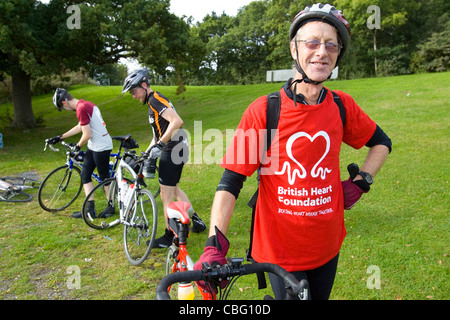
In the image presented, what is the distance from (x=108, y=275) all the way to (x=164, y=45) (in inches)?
569

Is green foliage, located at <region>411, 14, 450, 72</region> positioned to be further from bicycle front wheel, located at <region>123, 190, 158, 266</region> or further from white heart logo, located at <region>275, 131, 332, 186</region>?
white heart logo, located at <region>275, 131, 332, 186</region>

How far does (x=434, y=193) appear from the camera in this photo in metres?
7.23

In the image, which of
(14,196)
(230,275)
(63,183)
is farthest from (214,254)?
(14,196)

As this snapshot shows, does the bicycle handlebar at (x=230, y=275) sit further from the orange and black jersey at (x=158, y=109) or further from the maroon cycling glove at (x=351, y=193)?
the orange and black jersey at (x=158, y=109)

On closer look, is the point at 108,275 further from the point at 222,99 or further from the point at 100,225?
the point at 222,99

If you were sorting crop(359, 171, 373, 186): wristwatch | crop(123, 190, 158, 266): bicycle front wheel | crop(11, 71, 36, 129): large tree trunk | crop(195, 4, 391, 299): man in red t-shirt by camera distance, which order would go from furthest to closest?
crop(11, 71, 36, 129): large tree trunk → crop(123, 190, 158, 266): bicycle front wheel → crop(359, 171, 373, 186): wristwatch → crop(195, 4, 391, 299): man in red t-shirt

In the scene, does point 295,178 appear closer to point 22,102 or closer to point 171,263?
point 171,263

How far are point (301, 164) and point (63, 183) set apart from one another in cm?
668

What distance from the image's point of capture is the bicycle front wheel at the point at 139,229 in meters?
5.04

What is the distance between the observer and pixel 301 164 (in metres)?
2.09

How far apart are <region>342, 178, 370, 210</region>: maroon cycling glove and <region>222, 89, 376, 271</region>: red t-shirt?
13 cm

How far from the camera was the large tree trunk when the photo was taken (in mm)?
19703

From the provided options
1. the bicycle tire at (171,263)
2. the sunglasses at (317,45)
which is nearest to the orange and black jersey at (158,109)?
the bicycle tire at (171,263)

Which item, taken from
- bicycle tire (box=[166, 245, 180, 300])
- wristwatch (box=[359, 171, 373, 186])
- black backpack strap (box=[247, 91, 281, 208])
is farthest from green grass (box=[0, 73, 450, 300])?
black backpack strap (box=[247, 91, 281, 208])
